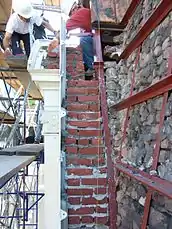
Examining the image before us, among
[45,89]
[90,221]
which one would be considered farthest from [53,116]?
[90,221]

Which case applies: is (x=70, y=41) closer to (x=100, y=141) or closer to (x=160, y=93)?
(x=100, y=141)

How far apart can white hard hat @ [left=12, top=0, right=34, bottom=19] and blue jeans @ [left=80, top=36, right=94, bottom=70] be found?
1128 millimetres

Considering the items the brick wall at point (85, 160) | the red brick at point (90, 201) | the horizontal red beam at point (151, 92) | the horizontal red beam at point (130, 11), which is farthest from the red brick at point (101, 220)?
the horizontal red beam at point (130, 11)

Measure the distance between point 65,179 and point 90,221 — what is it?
394 millimetres

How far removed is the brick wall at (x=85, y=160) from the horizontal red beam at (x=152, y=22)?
49 cm

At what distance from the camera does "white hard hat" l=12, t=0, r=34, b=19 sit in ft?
13.8

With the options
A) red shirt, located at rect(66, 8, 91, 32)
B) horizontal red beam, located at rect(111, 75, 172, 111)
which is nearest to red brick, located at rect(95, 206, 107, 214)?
horizontal red beam, located at rect(111, 75, 172, 111)

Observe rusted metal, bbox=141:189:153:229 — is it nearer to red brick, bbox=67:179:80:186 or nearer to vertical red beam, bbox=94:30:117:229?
vertical red beam, bbox=94:30:117:229

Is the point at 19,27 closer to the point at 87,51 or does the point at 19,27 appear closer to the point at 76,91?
the point at 87,51

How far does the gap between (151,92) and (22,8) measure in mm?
2828

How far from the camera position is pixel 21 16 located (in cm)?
433


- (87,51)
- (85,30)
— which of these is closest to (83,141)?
(87,51)

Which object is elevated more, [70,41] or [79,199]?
[70,41]

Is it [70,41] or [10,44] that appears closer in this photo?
[70,41]
